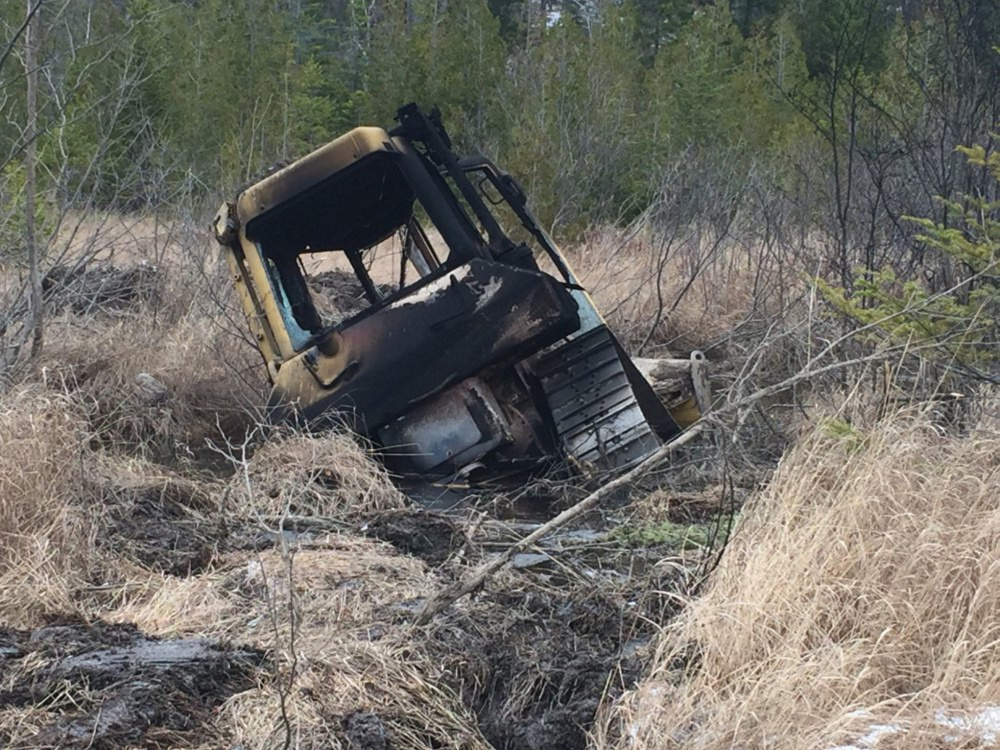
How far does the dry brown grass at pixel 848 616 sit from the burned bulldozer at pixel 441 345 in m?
2.13

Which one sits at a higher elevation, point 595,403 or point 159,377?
point 595,403

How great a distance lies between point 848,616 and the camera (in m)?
3.78

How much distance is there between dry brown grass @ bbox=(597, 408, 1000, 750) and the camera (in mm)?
3359

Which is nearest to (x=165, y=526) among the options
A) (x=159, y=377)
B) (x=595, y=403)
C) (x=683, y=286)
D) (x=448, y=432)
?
(x=448, y=432)

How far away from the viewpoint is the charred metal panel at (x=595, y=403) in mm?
6562

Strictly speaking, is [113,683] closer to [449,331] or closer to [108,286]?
[449,331]

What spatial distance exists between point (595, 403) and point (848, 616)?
298 centimetres

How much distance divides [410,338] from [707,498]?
168 cm

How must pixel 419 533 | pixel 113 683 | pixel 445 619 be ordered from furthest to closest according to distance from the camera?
pixel 419 533, pixel 445 619, pixel 113 683

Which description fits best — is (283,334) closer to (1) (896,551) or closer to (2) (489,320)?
(2) (489,320)

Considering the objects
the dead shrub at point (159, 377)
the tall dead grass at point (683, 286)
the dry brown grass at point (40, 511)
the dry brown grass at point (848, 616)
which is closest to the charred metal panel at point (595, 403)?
the dry brown grass at point (848, 616)

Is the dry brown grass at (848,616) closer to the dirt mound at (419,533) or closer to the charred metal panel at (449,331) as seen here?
the dirt mound at (419,533)

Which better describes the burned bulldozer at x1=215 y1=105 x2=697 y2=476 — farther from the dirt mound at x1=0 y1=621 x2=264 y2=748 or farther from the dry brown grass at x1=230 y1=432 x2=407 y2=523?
the dirt mound at x1=0 y1=621 x2=264 y2=748

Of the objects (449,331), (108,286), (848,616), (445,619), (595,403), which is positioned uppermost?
(449,331)
